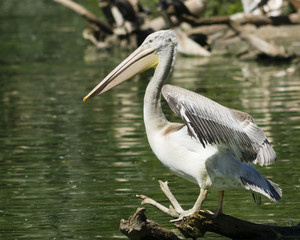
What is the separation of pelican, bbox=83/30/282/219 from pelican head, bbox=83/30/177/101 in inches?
12.4

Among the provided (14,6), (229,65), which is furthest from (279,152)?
(14,6)

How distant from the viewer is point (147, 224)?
4.86m

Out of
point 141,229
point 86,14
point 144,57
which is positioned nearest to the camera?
point 141,229

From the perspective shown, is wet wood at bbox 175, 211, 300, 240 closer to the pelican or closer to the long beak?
the pelican

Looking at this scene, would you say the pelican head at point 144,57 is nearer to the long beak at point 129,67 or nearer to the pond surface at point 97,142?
the long beak at point 129,67

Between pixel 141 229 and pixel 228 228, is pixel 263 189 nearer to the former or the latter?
pixel 228 228

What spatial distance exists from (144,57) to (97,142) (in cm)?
384

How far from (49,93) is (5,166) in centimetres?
512

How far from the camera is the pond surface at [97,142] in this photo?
6109 mm

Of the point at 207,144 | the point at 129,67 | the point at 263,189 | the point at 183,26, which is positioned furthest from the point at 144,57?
the point at 183,26

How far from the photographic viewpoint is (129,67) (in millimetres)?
5500

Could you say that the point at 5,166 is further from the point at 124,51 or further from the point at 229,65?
the point at 124,51

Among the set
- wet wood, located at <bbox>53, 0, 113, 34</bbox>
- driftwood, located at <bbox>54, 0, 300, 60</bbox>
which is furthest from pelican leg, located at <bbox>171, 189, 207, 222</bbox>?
wet wood, located at <bbox>53, 0, 113, 34</bbox>

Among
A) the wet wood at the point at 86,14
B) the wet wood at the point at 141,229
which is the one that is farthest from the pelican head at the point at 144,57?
the wet wood at the point at 86,14
